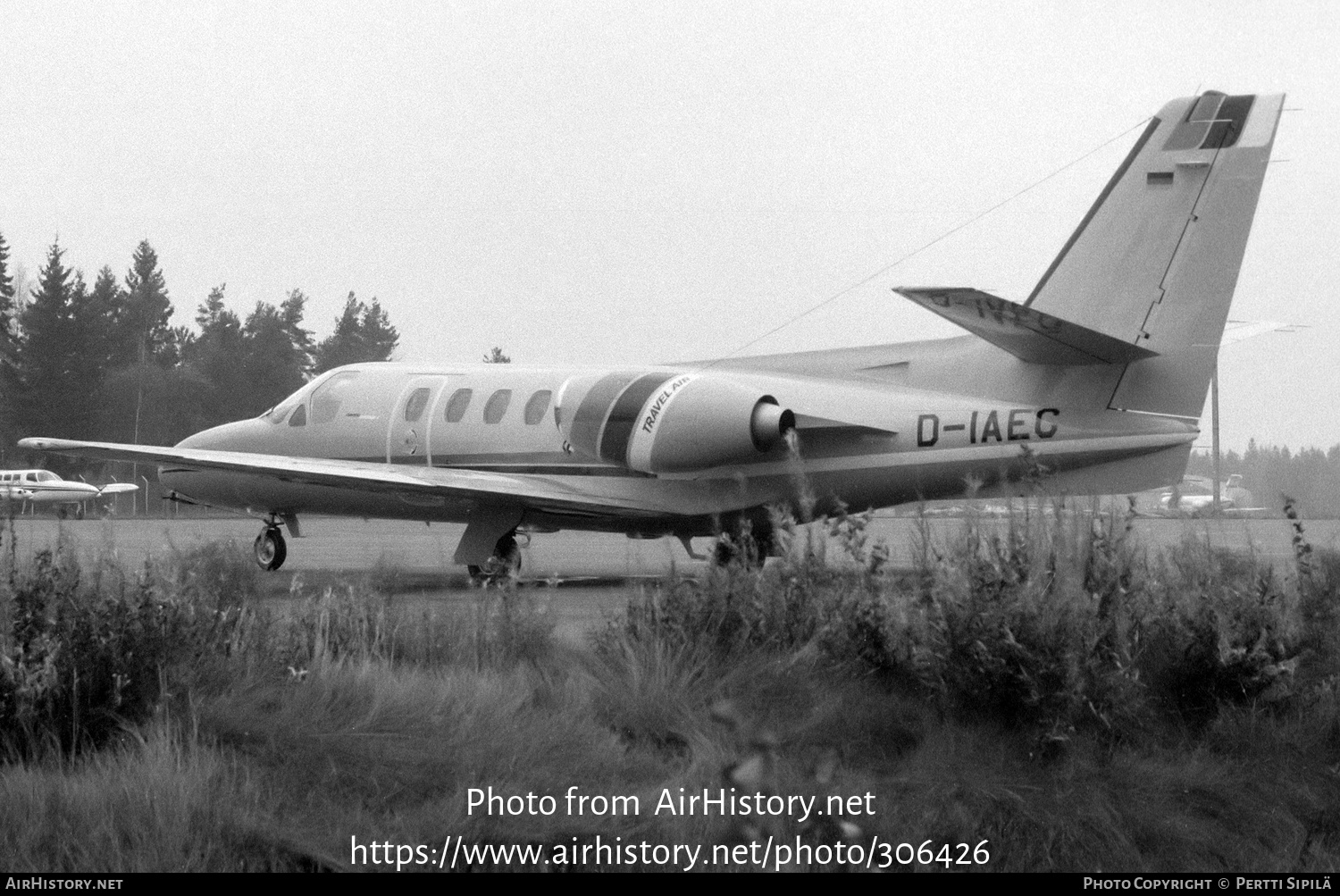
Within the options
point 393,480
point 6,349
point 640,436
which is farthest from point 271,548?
point 6,349

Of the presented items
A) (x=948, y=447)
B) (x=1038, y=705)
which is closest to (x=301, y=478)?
(x=948, y=447)

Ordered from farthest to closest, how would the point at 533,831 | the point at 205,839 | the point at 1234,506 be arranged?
the point at 1234,506, the point at 533,831, the point at 205,839

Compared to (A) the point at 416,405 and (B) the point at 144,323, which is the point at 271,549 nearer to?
(A) the point at 416,405

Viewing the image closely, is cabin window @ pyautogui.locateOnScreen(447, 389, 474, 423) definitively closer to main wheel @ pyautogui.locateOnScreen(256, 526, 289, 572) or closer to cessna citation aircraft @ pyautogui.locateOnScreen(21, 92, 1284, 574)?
cessna citation aircraft @ pyautogui.locateOnScreen(21, 92, 1284, 574)

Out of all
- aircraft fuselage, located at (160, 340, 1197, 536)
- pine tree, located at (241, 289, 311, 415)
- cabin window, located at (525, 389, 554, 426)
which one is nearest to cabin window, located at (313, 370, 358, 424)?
aircraft fuselage, located at (160, 340, 1197, 536)

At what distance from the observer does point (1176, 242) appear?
603 inches

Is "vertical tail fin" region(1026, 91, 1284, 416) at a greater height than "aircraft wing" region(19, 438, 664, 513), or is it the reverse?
"vertical tail fin" region(1026, 91, 1284, 416)

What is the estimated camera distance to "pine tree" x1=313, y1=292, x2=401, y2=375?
74.9m

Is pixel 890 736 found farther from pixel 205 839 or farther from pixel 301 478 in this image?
pixel 301 478

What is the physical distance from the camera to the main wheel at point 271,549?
20.6 m

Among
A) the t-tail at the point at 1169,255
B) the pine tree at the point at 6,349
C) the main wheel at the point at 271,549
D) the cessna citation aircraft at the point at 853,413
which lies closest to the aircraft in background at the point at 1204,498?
the cessna citation aircraft at the point at 853,413

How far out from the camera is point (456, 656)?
918cm

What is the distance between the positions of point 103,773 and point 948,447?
461 inches

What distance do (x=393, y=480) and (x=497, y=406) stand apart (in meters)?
2.36
